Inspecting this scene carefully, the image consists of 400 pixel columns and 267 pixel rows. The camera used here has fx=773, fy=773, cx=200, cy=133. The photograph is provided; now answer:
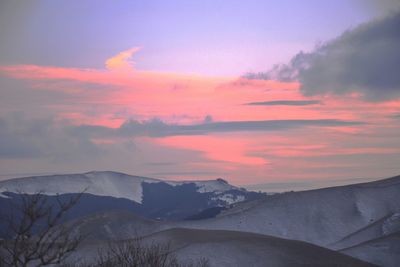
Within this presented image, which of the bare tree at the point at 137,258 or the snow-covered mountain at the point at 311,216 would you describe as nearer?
the bare tree at the point at 137,258

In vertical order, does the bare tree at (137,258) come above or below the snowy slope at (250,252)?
above

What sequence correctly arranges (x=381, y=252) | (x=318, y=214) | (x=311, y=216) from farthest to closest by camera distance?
(x=311, y=216) < (x=318, y=214) < (x=381, y=252)

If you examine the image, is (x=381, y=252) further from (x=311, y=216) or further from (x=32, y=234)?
(x=32, y=234)

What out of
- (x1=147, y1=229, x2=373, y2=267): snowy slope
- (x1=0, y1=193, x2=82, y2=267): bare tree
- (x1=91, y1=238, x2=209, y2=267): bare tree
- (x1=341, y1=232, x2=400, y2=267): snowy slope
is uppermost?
(x1=0, y1=193, x2=82, y2=267): bare tree

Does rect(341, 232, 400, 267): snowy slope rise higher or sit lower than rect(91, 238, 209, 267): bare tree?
lower

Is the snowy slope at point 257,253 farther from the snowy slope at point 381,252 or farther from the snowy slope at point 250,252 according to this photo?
the snowy slope at point 381,252

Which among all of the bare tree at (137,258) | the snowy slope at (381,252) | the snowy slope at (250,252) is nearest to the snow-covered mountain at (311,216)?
the snowy slope at (381,252)

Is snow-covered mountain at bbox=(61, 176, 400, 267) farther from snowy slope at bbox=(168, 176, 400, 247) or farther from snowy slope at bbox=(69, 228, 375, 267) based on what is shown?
snowy slope at bbox=(69, 228, 375, 267)

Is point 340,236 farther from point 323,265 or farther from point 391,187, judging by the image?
point 323,265

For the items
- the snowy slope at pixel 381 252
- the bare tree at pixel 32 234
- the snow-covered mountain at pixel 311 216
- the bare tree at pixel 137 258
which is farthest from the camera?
the snow-covered mountain at pixel 311 216

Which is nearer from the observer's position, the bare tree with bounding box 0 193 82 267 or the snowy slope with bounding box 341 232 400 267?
the bare tree with bounding box 0 193 82 267

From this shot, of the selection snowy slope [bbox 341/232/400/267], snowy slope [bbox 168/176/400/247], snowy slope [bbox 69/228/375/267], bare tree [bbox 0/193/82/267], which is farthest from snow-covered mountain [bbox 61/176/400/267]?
bare tree [bbox 0/193/82/267]

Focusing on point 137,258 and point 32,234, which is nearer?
point 32,234

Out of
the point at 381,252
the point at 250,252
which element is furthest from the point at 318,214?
the point at 250,252
